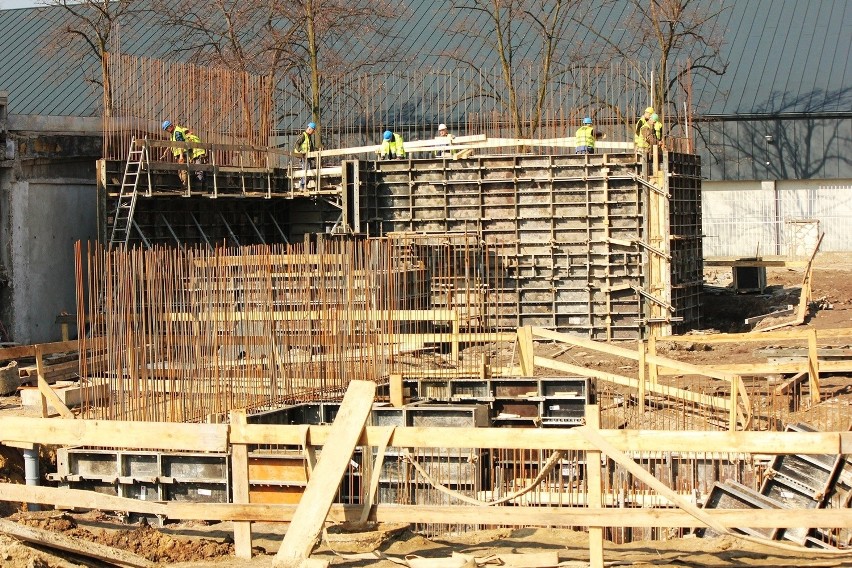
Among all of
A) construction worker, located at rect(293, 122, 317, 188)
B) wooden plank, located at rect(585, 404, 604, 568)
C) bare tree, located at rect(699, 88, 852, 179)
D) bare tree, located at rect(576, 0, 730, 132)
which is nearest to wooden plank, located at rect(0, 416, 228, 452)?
wooden plank, located at rect(585, 404, 604, 568)

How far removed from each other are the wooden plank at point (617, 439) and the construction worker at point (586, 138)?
66.8 feet

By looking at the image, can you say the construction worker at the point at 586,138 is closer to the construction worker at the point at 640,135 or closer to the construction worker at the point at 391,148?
the construction worker at the point at 640,135

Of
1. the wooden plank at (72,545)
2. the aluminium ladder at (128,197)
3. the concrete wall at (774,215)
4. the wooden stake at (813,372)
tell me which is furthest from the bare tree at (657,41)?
the wooden plank at (72,545)

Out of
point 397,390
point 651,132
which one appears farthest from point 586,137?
point 397,390

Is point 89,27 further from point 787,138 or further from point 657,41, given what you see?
point 787,138

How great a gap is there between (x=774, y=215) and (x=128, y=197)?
25.3 metres

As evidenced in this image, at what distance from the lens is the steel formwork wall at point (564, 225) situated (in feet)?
88.6

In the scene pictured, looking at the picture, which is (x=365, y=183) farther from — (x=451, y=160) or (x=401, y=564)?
(x=401, y=564)

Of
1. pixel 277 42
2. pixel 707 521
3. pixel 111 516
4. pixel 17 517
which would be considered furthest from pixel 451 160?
pixel 707 521

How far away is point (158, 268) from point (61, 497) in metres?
5.92

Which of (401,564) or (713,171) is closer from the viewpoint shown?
(401,564)

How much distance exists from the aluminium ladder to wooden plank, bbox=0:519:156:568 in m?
16.0

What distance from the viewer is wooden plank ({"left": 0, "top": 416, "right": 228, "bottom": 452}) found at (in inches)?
339

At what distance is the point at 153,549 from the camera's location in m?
9.27
